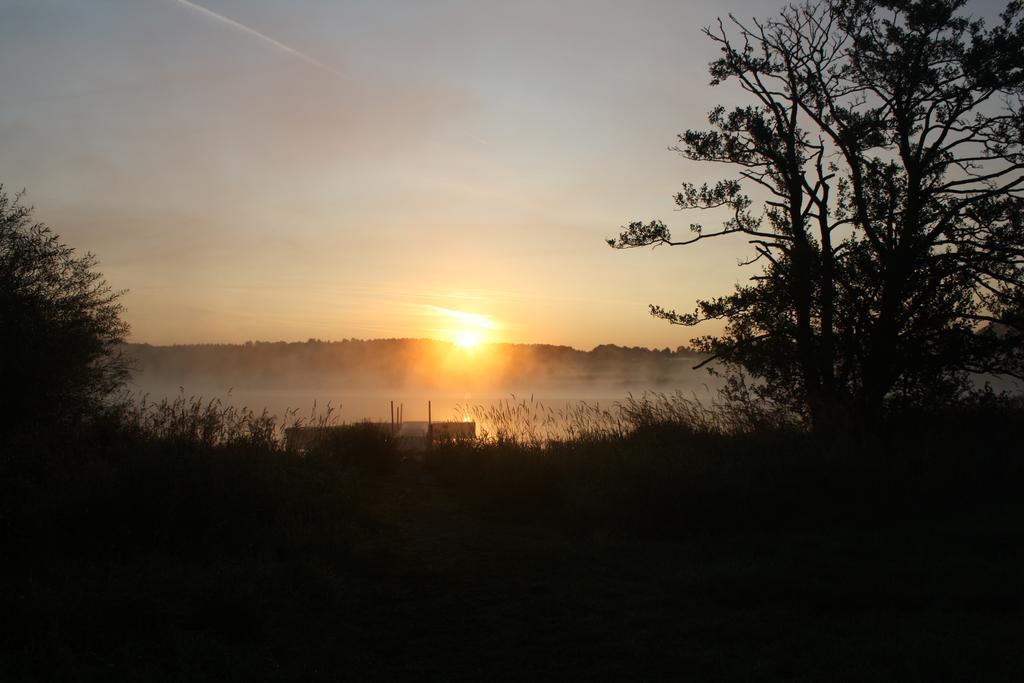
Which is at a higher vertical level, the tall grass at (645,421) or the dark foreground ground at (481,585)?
the tall grass at (645,421)

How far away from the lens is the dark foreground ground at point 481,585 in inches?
189

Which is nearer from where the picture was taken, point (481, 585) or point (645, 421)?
point (481, 585)

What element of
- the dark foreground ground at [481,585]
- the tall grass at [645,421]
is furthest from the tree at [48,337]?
the tall grass at [645,421]

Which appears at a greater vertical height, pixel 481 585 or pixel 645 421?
pixel 645 421

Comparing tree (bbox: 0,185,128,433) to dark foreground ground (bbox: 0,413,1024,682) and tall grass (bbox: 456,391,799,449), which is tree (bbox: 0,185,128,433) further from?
tall grass (bbox: 456,391,799,449)

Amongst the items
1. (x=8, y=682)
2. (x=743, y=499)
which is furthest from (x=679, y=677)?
(x=743, y=499)

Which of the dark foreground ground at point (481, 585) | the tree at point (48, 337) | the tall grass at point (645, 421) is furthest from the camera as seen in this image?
the tall grass at point (645, 421)

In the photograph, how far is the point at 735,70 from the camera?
44.8ft

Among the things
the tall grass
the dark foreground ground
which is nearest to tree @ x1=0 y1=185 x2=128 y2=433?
the dark foreground ground

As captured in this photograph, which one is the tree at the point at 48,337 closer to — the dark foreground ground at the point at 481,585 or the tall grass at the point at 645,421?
the dark foreground ground at the point at 481,585

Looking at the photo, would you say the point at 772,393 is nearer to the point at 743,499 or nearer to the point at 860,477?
the point at 860,477

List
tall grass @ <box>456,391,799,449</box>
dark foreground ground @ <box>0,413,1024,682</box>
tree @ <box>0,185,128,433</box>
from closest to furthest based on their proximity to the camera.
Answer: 1. dark foreground ground @ <box>0,413,1024,682</box>
2. tree @ <box>0,185,128,433</box>
3. tall grass @ <box>456,391,799,449</box>

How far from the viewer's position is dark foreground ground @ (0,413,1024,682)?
4.81 metres

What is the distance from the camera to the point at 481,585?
660cm
